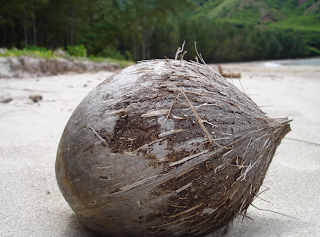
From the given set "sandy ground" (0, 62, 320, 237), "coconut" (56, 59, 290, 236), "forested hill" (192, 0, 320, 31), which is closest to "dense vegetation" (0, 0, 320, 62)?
"forested hill" (192, 0, 320, 31)

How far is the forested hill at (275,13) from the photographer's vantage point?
39.4 m

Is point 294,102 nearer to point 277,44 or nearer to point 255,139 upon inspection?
point 255,139

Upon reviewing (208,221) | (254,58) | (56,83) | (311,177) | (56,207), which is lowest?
(254,58)

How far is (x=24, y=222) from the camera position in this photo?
175 centimetres

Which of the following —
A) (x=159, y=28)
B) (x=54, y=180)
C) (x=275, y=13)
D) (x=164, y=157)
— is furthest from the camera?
(x=275, y=13)

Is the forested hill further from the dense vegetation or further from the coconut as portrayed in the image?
the coconut

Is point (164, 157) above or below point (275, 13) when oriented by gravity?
below

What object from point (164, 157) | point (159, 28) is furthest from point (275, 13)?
point (164, 157)

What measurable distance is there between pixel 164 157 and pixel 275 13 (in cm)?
5388

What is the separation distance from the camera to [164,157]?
51.9 inches

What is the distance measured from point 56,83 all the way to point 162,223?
607cm

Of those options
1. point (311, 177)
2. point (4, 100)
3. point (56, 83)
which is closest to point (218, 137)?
point (311, 177)

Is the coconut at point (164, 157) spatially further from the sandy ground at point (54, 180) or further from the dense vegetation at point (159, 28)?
the dense vegetation at point (159, 28)

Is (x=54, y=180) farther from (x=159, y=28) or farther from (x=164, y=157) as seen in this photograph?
(x=159, y=28)
